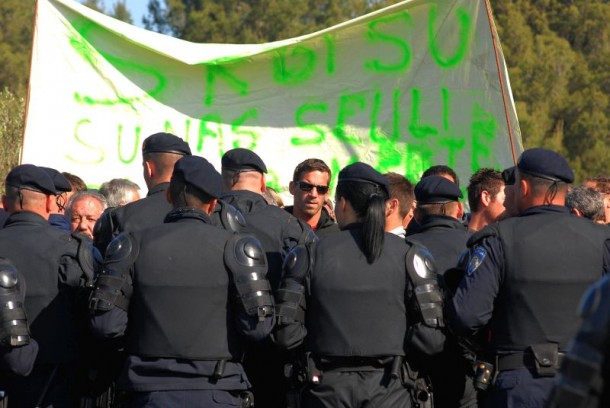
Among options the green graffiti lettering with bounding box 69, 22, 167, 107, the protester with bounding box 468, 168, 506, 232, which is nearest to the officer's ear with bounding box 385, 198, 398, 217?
the protester with bounding box 468, 168, 506, 232

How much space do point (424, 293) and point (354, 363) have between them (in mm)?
468

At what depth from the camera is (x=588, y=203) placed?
6.83 m

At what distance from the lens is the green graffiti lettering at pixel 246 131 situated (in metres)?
10.1

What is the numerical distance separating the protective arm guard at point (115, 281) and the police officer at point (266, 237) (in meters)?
0.86

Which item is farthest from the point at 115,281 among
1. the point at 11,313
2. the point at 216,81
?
the point at 216,81

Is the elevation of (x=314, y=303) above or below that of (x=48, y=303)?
above

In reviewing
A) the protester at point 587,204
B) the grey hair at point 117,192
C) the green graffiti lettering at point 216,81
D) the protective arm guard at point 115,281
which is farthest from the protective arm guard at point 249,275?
the green graffiti lettering at point 216,81

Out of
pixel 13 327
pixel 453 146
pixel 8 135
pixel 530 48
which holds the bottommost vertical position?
pixel 13 327

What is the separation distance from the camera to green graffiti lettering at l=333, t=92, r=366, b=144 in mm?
10141

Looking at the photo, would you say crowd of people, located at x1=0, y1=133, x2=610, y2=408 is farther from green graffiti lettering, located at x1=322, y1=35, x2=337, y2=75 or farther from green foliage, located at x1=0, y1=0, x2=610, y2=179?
green foliage, located at x1=0, y1=0, x2=610, y2=179

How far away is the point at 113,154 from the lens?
9.70 m

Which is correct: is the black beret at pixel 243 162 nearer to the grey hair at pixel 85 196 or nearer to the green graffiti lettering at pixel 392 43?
the grey hair at pixel 85 196

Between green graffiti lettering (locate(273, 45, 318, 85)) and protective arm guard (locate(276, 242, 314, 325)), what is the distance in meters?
5.24

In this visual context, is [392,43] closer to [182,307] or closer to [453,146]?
[453,146]
